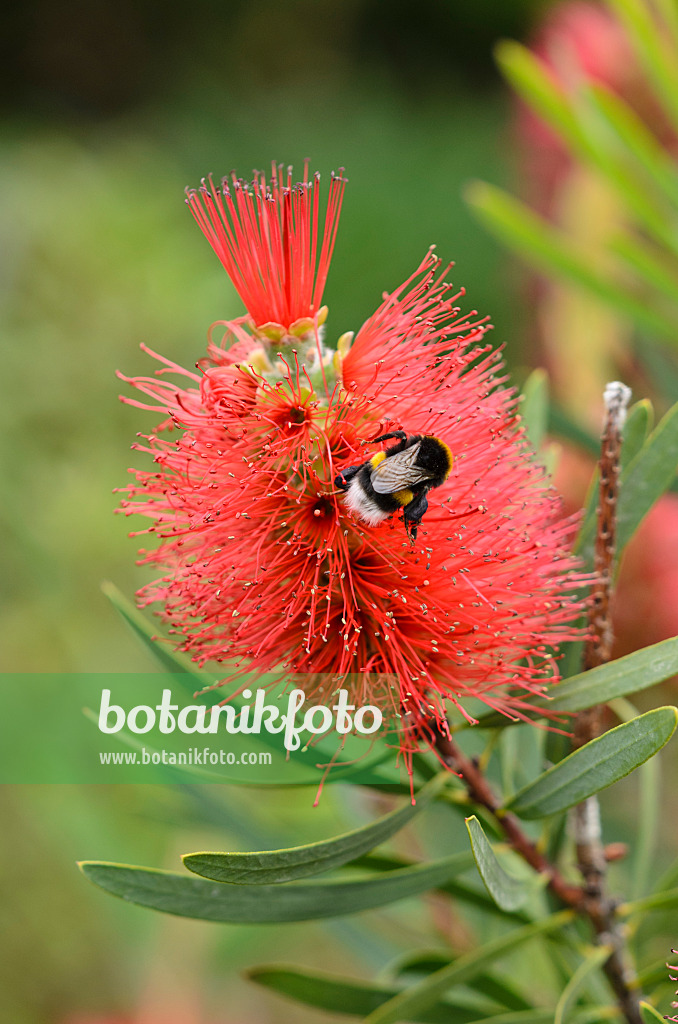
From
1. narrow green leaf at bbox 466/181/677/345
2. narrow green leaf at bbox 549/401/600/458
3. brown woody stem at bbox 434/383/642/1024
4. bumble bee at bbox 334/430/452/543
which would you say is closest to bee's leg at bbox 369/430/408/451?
bumble bee at bbox 334/430/452/543

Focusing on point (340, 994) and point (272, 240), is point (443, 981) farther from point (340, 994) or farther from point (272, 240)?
point (272, 240)

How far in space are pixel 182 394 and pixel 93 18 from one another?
5337 millimetres

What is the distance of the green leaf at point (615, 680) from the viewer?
53 cm

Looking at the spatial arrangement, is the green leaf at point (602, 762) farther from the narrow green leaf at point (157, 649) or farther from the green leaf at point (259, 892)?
the narrow green leaf at point (157, 649)

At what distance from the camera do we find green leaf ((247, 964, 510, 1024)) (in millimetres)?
731

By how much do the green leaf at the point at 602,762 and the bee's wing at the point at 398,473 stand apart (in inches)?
7.4

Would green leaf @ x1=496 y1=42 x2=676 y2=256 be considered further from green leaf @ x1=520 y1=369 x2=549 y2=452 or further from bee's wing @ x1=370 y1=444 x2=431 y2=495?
bee's wing @ x1=370 y1=444 x2=431 y2=495

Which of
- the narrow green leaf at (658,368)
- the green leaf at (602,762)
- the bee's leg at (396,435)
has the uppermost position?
the narrow green leaf at (658,368)

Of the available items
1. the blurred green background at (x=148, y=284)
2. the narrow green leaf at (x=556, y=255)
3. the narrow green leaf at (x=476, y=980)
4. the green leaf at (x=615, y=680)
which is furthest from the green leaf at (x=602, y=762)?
the narrow green leaf at (x=556, y=255)

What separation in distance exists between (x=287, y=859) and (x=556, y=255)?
32.4 inches

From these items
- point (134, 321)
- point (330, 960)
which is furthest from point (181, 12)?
point (330, 960)

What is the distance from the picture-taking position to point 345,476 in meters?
0.59

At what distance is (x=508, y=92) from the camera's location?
4.82m

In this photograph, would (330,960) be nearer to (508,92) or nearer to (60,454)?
(60,454)
